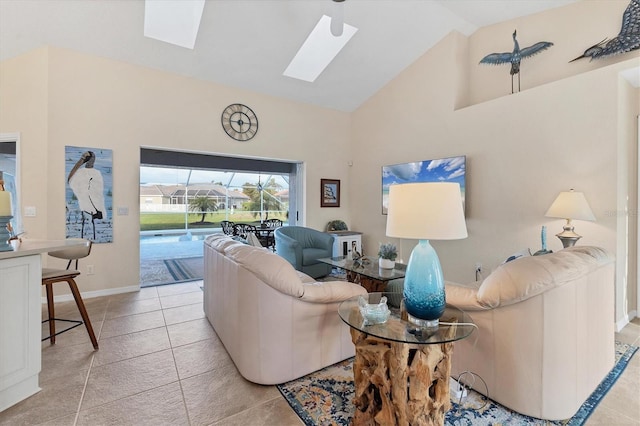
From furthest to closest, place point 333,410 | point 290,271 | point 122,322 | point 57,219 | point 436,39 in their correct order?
point 436,39 → point 57,219 → point 122,322 → point 290,271 → point 333,410

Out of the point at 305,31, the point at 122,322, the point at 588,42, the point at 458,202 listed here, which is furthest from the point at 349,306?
the point at 588,42

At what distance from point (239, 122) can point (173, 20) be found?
165cm

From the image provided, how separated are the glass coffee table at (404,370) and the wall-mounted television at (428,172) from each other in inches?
109

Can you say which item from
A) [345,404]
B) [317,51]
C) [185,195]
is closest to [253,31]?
[317,51]

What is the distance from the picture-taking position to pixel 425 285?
4.57 ft

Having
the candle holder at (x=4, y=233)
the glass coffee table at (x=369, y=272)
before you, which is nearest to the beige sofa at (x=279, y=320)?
the glass coffee table at (x=369, y=272)

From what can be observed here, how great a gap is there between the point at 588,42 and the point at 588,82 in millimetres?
676

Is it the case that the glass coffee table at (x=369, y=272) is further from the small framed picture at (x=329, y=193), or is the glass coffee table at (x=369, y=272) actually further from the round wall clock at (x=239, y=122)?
the round wall clock at (x=239, y=122)

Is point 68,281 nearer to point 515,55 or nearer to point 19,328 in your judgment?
point 19,328

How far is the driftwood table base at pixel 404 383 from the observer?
1.38m

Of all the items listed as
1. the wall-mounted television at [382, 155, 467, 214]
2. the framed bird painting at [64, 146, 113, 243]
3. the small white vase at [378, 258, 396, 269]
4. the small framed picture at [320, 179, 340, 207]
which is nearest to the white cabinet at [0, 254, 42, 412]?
the framed bird painting at [64, 146, 113, 243]

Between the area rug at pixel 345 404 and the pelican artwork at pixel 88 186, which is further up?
the pelican artwork at pixel 88 186

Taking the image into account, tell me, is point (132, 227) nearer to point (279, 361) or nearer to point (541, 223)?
point (279, 361)

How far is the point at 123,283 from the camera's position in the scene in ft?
13.5
